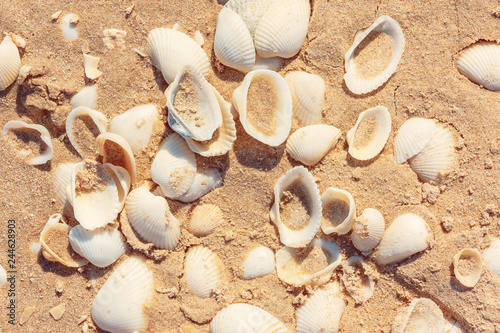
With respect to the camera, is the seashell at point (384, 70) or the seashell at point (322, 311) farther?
the seashell at point (384, 70)

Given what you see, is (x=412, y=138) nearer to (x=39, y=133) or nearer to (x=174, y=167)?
(x=174, y=167)

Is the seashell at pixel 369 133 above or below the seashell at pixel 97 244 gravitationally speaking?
above

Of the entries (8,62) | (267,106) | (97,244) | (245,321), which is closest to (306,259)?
(245,321)

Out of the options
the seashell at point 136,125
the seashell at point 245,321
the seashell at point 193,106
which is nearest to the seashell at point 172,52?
the seashell at point 193,106

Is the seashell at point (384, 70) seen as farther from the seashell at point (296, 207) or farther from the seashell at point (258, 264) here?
the seashell at point (258, 264)

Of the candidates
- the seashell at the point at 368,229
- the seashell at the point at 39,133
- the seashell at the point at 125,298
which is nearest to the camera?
the seashell at the point at 368,229

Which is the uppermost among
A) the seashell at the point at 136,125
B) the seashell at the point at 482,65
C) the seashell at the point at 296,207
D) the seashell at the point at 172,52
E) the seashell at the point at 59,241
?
the seashell at the point at 482,65

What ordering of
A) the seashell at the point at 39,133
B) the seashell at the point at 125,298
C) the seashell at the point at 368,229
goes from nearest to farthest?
the seashell at the point at 368,229 < the seashell at the point at 125,298 < the seashell at the point at 39,133
